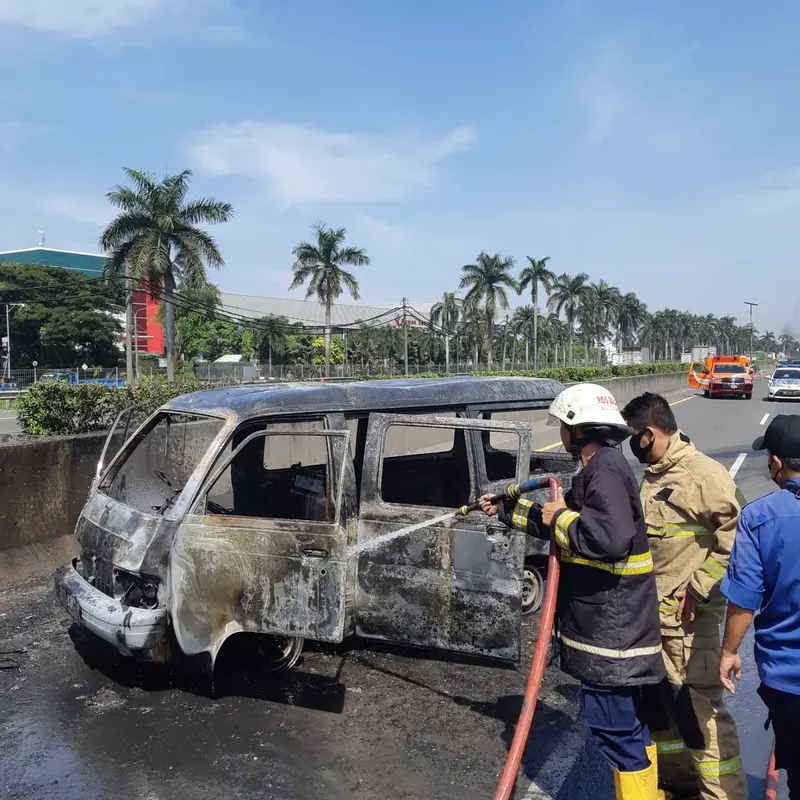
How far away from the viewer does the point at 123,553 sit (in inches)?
164

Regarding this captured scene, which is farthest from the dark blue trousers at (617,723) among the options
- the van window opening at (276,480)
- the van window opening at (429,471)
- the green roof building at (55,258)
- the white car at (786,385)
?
the green roof building at (55,258)

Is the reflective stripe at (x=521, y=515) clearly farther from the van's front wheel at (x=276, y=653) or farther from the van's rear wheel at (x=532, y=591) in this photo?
the van's rear wheel at (x=532, y=591)

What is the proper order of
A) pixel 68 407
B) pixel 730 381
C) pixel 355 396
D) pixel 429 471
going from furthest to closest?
pixel 730 381, pixel 68 407, pixel 429 471, pixel 355 396

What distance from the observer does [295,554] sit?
397 centimetres

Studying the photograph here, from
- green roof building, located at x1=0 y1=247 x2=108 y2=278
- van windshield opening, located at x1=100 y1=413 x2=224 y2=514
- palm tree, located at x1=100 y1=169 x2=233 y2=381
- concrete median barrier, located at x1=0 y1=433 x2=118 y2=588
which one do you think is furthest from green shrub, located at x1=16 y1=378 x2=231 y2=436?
green roof building, located at x1=0 y1=247 x2=108 y2=278

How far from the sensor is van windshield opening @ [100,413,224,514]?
466cm

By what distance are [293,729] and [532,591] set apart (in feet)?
7.25

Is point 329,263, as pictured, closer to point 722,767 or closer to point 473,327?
point 473,327

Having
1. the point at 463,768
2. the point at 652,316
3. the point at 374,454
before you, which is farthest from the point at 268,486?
the point at 652,316

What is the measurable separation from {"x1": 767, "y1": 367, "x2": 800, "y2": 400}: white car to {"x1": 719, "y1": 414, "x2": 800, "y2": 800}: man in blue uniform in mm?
31805

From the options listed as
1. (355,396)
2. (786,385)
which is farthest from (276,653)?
(786,385)

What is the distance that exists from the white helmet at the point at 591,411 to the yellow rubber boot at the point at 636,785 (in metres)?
1.33

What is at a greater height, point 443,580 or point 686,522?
point 686,522

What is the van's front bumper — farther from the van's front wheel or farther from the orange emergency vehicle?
the orange emergency vehicle
